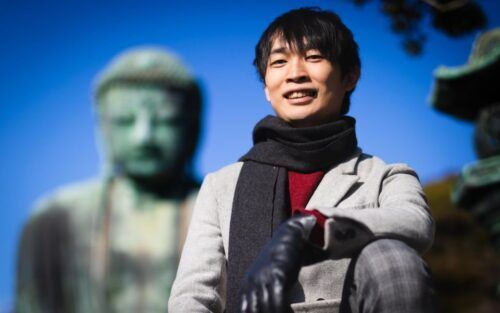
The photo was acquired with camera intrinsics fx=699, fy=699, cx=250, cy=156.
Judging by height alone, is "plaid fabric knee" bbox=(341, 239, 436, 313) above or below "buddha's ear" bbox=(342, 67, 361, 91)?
below

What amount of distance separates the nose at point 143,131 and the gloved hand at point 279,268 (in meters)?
5.55

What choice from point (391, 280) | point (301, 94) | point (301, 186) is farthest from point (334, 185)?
point (391, 280)

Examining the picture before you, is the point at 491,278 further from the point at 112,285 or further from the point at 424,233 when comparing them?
the point at 424,233

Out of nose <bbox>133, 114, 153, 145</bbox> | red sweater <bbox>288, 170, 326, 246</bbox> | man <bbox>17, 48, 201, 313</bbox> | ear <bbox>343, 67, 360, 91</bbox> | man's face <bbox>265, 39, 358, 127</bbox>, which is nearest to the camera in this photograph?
red sweater <bbox>288, 170, 326, 246</bbox>

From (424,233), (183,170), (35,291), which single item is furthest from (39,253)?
(424,233)

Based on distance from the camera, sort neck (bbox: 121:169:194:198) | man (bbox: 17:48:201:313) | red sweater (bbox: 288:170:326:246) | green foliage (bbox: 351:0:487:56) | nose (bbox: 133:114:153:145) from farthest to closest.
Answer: neck (bbox: 121:169:194:198) → nose (bbox: 133:114:153:145) → man (bbox: 17:48:201:313) → green foliage (bbox: 351:0:487:56) → red sweater (bbox: 288:170:326:246)

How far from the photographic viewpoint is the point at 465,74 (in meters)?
5.46

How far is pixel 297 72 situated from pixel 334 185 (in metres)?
0.38

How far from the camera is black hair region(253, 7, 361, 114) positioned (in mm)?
2236

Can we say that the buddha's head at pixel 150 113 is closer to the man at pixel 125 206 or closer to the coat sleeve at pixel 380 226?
the man at pixel 125 206

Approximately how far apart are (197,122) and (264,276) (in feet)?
19.5

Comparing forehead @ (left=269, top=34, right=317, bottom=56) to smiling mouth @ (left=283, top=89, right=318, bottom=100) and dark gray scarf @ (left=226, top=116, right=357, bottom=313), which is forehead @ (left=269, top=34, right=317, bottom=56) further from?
dark gray scarf @ (left=226, top=116, right=357, bottom=313)

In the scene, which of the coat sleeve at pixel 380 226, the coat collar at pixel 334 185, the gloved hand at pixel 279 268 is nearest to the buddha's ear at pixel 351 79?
the coat collar at pixel 334 185

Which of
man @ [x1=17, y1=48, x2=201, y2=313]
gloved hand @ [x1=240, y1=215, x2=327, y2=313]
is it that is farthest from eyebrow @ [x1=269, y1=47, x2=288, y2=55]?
man @ [x1=17, y1=48, x2=201, y2=313]
